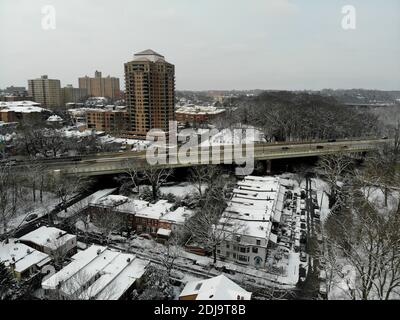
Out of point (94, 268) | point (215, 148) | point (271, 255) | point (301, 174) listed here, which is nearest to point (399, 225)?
point (271, 255)

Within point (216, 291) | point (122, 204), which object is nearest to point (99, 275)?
point (216, 291)

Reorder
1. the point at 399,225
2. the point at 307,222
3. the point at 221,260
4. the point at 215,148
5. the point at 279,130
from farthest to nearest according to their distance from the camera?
the point at 279,130, the point at 215,148, the point at 307,222, the point at 221,260, the point at 399,225

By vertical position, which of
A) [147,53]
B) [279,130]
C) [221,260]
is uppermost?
[147,53]

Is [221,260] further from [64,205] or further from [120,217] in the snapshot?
[64,205]

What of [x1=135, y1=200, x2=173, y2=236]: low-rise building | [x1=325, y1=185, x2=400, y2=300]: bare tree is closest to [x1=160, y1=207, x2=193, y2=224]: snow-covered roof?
[x1=135, y1=200, x2=173, y2=236]: low-rise building

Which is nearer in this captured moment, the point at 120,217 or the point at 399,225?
the point at 399,225

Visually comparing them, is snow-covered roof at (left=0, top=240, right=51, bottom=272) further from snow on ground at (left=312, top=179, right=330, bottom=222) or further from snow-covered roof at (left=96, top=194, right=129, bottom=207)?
snow on ground at (left=312, top=179, right=330, bottom=222)
